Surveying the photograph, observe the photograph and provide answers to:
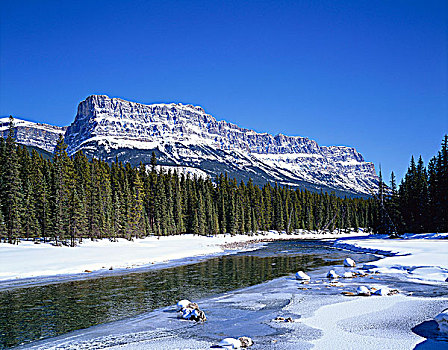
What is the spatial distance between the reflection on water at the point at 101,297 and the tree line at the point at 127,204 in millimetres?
28150

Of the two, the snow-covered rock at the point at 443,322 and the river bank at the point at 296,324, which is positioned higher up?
the snow-covered rock at the point at 443,322

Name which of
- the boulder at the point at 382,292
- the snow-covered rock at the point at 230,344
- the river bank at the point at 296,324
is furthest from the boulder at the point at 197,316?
the boulder at the point at 382,292

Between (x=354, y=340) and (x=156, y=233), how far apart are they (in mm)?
74827

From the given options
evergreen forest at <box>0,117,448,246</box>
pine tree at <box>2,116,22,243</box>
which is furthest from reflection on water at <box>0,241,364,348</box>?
evergreen forest at <box>0,117,448,246</box>

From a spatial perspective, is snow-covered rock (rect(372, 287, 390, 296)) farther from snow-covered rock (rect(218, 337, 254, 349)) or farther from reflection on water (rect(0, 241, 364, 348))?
snow-covered rock (rect(218, 337, 254, 349))

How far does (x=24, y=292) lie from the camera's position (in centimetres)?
2242

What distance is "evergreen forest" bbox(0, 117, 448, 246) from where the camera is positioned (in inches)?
2058

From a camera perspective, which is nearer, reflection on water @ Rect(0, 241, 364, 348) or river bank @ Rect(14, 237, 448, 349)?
river bank @ Rect(14, 237, 448, 349)

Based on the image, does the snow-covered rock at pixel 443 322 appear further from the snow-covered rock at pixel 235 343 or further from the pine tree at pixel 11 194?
the pine tree at pixel 11 194

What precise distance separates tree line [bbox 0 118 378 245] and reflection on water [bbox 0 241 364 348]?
28150mm

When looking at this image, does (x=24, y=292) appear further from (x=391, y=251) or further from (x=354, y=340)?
(x=391, y=251)

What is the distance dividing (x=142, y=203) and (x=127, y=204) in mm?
7636

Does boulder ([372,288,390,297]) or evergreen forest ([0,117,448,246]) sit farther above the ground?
evergreen forest ([0,117,448,246])

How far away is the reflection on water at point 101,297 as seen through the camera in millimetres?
15008
